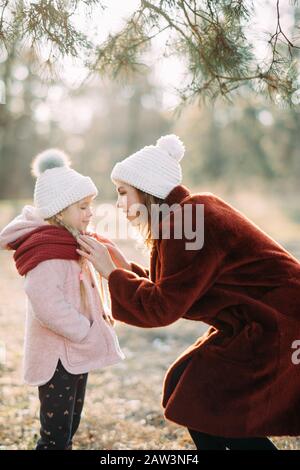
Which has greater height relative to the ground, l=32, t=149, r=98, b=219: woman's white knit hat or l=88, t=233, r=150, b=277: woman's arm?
l=32, t=149, r=98, b=219: woman's white knit hat

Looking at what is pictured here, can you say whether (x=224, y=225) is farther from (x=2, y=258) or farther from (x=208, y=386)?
(x=2, y=258)

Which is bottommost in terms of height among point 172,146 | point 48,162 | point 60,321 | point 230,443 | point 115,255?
point 230,443

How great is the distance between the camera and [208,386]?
2648mm

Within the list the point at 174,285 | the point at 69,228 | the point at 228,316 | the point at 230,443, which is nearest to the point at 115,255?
the point at 69,228

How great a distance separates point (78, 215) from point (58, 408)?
0.95 meters

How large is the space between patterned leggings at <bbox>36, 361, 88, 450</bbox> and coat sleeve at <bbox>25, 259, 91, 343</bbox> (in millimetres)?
210

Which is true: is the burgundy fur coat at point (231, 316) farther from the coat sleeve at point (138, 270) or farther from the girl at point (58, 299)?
the coat sleeve at point (138, 270)

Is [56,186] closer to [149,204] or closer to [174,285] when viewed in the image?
[149,204]

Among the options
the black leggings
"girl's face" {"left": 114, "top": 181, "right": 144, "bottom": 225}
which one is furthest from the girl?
the black leggings

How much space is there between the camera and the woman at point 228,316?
260 cm

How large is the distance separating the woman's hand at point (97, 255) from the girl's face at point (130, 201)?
21cm

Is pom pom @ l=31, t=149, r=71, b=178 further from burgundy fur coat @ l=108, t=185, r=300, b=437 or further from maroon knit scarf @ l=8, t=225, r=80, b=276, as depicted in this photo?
burgundy fur coat @ l=108, t=185, r=300, b=437

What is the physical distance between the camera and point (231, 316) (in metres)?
2.68

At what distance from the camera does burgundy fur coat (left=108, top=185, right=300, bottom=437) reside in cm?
260
